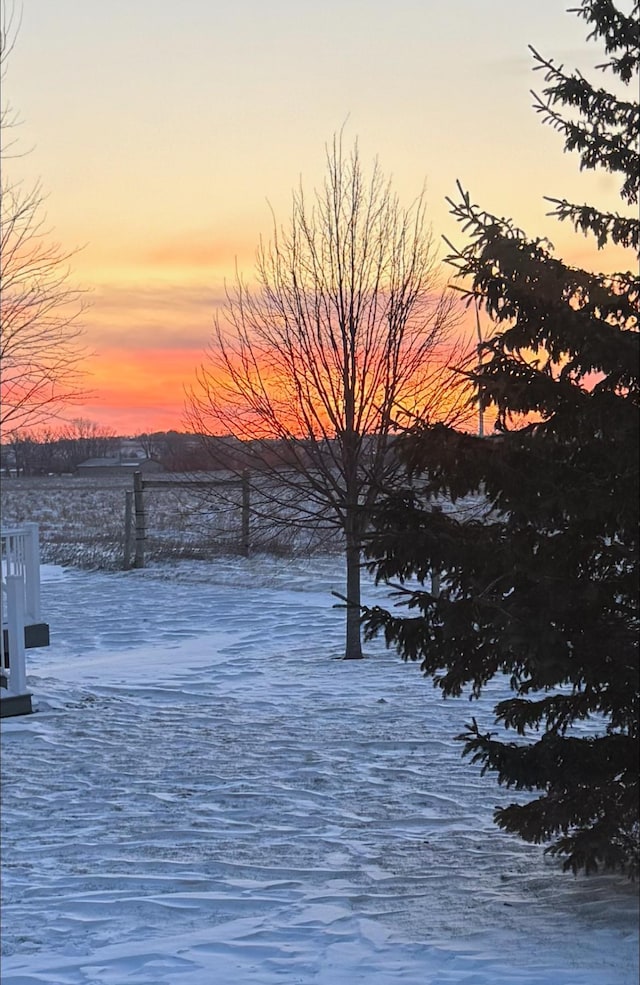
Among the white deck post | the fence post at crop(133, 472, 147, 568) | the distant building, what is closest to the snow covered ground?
the white deck post

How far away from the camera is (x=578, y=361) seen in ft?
14.8

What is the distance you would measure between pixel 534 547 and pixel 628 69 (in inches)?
97.2

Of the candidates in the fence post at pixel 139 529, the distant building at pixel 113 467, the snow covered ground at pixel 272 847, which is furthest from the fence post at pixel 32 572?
the distant building at pixel 113 467

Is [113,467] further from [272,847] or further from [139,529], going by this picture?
[272,847]

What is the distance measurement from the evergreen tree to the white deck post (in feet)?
17.1

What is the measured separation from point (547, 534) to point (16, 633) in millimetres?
5998

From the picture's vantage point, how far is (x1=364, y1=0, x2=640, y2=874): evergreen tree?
4.29m

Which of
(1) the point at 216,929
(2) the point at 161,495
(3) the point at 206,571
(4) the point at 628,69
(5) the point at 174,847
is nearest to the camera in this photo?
(1) the point at 216,929

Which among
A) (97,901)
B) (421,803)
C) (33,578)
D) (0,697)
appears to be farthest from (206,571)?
(97,901)

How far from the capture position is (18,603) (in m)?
9.36

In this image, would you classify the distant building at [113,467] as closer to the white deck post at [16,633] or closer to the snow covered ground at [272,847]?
the white deck post at [16,633]

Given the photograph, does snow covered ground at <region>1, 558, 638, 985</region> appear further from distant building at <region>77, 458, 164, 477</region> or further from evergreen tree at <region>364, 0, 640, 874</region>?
distant building at <region>77, 458, 164, 477</region>

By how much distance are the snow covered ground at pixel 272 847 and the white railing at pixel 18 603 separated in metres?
0.44

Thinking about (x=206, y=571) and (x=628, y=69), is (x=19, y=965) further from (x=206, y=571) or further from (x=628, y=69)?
(x=206, y=571)
